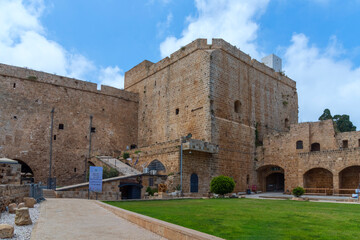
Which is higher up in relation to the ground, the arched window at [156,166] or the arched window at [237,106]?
the arched window at [237,106]

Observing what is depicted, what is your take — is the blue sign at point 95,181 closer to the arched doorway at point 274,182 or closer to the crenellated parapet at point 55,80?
the crenellated parapet at point 55,80

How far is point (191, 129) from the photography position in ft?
73.7

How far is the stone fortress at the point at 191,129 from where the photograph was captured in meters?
20.5

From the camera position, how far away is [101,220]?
7.11m

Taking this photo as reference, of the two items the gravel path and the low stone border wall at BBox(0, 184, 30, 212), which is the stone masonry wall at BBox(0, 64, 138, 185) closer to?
the low stone border wall at BBox(0, 184, 30, 212)

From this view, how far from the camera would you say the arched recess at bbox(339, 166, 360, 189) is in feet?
65.2

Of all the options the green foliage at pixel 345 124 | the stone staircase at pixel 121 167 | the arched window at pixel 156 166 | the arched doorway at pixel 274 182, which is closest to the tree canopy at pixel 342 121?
the green foliage at pixel 345 124

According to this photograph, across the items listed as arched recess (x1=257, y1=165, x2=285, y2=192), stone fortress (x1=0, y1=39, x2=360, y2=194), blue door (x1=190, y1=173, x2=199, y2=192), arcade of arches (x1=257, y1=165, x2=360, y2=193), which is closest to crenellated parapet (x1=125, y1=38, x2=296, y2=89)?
stone fortress (x1=0, y1=39, x2=360, y2=194)

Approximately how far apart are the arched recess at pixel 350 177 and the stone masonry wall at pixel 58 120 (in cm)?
1724

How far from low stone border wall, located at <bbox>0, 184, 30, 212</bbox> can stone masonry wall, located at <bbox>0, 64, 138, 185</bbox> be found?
40.8ft

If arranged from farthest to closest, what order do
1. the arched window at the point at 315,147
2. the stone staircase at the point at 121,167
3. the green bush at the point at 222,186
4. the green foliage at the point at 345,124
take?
the green foliage at the point at 345,124, the arched window at the point at 315,147, the stone staircase at the point at 121,167, the green bush at the point at 222,186

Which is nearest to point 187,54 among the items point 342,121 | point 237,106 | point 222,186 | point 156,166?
point 237,106

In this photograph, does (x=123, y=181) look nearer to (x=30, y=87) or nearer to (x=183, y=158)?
(x=183, y=158)

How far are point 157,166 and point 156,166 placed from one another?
12cm
